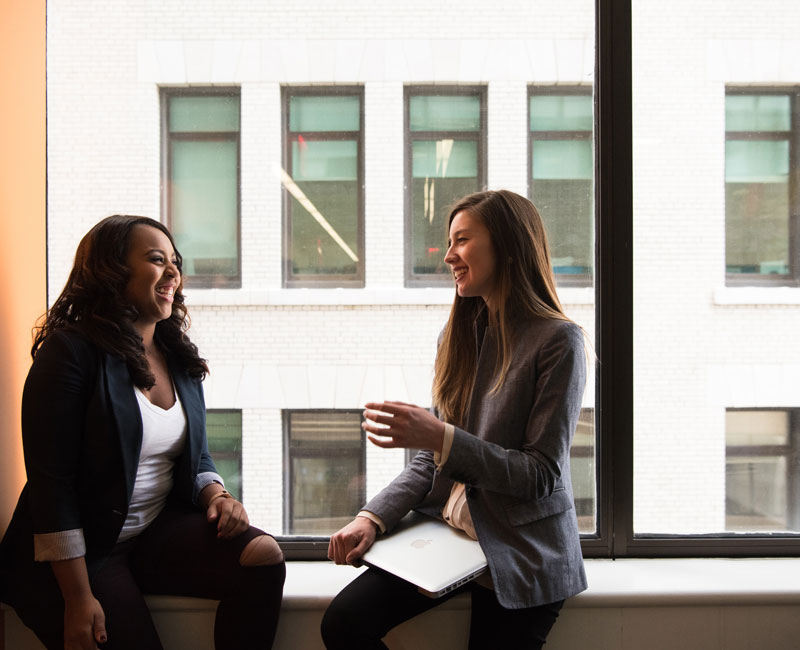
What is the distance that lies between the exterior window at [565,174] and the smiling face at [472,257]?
2.02 feet

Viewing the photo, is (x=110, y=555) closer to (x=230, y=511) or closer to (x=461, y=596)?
(x=230, y=511)

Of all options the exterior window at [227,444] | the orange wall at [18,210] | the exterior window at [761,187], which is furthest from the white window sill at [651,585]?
the exterior window at [761,187]

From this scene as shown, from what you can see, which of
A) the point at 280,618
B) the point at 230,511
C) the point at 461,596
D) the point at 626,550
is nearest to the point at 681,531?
the point at 626,550

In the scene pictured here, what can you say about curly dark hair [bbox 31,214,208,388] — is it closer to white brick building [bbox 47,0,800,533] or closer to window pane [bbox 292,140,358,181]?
white brick building [bbox 47,0,800,533]

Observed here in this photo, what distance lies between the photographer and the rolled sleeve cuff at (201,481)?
66.0 inches

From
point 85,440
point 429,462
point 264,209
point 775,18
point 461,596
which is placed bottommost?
point 461,596

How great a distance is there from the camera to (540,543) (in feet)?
4.77

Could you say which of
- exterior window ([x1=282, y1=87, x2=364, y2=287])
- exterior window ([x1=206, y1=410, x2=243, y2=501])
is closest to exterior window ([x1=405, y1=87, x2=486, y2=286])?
exterior window ([x1=282, y1=87, x2=364, y2=287])

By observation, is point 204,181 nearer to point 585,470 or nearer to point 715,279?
point 585,470

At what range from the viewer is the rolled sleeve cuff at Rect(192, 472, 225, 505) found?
1676 mm

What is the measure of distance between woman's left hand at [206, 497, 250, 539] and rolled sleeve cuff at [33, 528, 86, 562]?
33cm

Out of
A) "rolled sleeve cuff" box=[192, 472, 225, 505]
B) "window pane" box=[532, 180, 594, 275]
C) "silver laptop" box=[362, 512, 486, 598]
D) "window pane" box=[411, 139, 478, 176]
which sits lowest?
"silver laptop" box=[362, 512, 486, 598]

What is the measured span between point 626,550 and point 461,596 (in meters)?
0.72

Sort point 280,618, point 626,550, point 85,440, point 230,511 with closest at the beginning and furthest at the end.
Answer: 1. point 85,440
2. point 230,511
3. point 280,618
4. point 626,550
